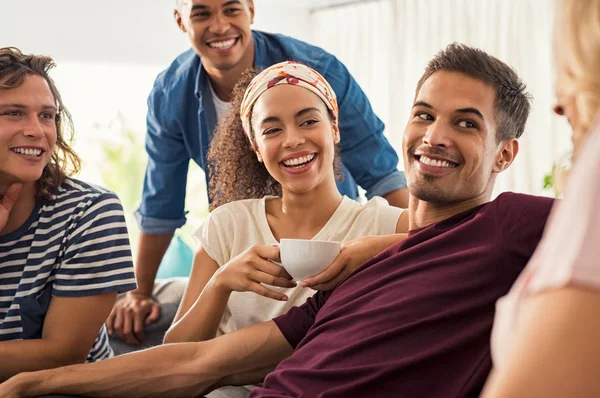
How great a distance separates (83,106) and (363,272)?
4.68 meters

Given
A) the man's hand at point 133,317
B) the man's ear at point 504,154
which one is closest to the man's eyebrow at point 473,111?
the man's ear at point 504,154

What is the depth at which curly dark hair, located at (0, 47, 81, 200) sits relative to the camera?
226 cm

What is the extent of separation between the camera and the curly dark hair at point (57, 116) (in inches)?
88.9

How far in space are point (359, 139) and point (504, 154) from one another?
942mm

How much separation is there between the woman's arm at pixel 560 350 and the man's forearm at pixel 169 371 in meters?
1.27

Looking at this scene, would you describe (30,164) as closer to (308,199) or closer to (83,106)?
(308,199)

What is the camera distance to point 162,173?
10.2ft

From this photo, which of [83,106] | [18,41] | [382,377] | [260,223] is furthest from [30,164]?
[83,106]

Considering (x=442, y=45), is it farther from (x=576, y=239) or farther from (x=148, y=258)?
(x=576, y=239)

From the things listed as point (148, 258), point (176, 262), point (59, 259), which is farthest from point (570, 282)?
point (176, 262)

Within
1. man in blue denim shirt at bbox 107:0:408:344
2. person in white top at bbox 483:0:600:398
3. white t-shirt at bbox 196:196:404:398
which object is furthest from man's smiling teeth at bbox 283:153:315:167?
person in white top at bbox 483:0:600:398

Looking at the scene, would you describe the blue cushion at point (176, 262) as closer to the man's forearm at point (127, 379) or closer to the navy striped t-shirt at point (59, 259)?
the navy striped t-shirt at point (59, 259)

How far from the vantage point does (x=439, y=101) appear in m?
1.80

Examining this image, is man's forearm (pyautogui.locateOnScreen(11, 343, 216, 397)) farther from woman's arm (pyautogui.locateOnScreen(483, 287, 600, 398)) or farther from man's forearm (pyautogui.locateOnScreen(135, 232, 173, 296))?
woman's arm (pyautogui.locateOnScreen(483, 287, 600, 398))
